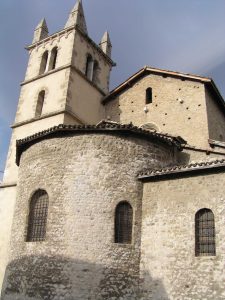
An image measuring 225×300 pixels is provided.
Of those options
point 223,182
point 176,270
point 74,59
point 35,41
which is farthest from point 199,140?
→ point 35,41

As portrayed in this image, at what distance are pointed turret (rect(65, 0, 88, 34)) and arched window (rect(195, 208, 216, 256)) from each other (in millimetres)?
14495

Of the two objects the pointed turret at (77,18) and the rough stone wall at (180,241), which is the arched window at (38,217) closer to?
the rough stone wall at (180,241)

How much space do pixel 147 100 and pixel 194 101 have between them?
9.06 ft

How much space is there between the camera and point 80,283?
40.5 ft

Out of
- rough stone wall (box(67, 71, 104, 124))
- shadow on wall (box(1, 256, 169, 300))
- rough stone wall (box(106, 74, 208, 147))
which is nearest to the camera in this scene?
shadow on wall (box(1, 256, 169, 300))

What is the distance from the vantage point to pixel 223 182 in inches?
481

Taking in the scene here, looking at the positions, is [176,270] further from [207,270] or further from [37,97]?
[37,97]

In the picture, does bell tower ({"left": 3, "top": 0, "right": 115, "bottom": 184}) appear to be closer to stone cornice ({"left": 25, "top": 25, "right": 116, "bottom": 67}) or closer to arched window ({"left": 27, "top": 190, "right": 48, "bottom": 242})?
stone cornice ({"left": 25, "top": 25, "right": 116, "bottom": 67})

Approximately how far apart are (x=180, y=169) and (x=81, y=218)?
3825 mm

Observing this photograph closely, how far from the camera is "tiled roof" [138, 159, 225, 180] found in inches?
485

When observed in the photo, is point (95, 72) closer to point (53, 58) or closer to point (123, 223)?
point (53, 58)

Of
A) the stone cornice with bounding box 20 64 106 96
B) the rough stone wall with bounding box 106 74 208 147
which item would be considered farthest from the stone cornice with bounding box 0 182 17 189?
the stone cornice with bounding box 20 64 106 96

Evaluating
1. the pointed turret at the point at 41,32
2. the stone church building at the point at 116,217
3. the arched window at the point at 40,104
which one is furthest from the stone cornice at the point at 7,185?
Answer: the pointed turret at the point at 41,32

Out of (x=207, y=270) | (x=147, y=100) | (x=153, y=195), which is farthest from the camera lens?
(x=147, y=100)
